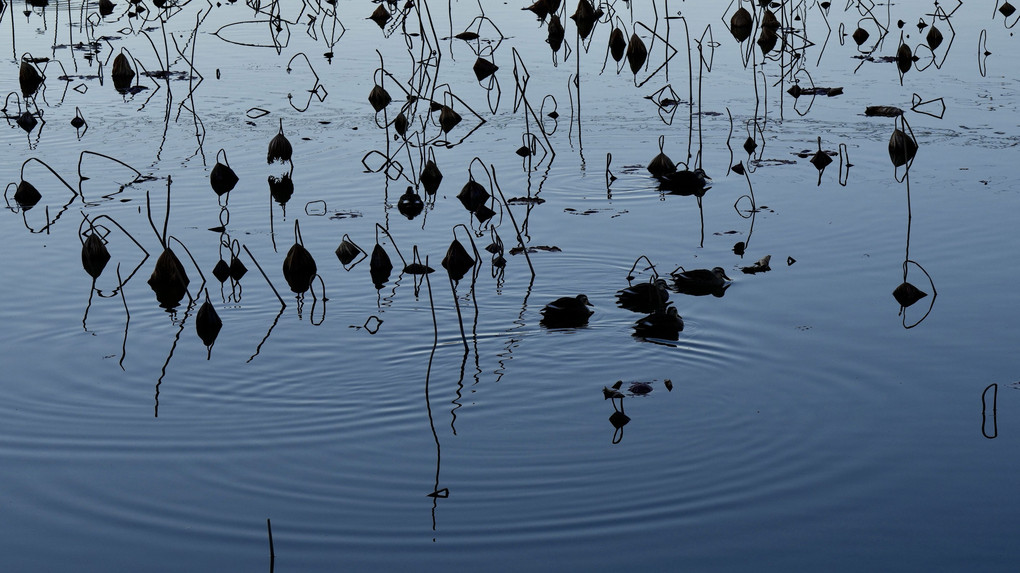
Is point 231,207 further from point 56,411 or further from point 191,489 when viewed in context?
point 191,489

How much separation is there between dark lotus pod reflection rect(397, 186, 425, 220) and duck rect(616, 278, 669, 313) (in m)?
1.39

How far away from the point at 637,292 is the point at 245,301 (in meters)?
1.32

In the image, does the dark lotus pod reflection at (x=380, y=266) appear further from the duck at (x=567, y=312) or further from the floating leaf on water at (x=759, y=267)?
the floating leaf on water at (x=759, y=267)

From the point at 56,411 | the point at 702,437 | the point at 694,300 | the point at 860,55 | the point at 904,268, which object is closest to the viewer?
the point at 702,437

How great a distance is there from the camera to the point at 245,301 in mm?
4184

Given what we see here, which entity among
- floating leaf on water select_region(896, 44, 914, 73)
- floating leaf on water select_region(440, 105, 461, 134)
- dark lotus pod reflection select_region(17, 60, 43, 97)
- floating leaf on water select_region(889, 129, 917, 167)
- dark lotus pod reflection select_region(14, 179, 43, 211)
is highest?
floating leaf on water select_region(896, 44, 914, 73)

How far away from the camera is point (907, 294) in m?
4.10

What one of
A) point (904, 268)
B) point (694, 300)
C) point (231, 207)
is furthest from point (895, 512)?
point (231, 207)

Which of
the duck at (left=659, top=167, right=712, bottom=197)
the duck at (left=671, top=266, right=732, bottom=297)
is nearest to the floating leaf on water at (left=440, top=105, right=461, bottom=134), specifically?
the duck at (left=659, top=167, right=712, bottom=197)

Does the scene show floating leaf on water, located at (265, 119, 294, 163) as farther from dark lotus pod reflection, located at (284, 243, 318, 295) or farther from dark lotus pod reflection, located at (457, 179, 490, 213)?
dark lotus pod reflection, located at (284, 243, 318, 295)

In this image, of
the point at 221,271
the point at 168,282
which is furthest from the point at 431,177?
the point at 168,282

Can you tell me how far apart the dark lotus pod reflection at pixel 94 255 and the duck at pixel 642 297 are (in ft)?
6.08

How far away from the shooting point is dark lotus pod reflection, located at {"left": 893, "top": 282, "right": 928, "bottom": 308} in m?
4.07

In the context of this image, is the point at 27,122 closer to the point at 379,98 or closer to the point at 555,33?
the point at 379,98
